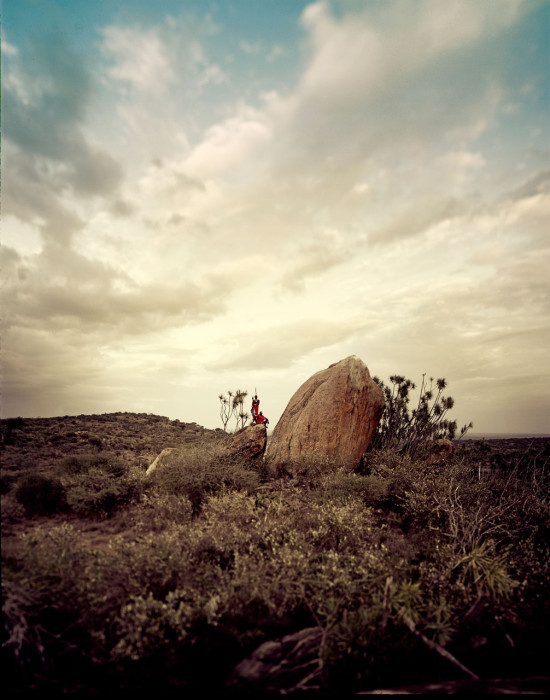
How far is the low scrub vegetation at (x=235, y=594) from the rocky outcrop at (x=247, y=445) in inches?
228

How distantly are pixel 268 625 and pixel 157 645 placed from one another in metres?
2.18

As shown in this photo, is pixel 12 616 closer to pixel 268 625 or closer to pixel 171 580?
pixel 171 580

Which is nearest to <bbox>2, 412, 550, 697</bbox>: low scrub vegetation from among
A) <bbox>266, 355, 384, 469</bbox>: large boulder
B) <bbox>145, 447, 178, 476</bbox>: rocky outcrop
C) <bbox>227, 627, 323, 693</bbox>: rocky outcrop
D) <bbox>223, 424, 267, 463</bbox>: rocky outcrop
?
<bbox>227, 627, 323, 693</bbox>: rocky outcrop

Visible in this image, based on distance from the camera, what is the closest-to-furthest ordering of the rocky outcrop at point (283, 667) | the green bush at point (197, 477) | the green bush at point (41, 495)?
the rocky outcrop at point (283, 667), the green bush at point (41, 495), the green bush at point (197, 477)

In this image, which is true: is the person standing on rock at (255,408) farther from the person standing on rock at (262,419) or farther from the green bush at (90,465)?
the green bush at (90,465)

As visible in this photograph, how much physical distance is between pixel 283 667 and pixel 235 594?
54.8 inches

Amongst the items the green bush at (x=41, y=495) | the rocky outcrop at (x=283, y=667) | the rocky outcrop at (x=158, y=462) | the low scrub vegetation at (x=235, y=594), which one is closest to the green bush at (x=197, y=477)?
the rocky outcrop at (x=158, y=462)

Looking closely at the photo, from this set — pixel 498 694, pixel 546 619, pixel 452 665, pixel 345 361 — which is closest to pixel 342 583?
pixel 452 665

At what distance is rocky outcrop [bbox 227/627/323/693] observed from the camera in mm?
5363

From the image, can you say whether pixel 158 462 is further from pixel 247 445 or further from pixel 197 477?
pixel 247 445

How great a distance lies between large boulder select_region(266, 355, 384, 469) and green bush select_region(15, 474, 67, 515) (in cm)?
938

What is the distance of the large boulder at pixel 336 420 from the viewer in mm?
15930

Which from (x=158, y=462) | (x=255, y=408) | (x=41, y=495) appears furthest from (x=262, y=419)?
A: (x=41, y=495)

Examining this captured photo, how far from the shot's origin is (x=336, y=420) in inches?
637
